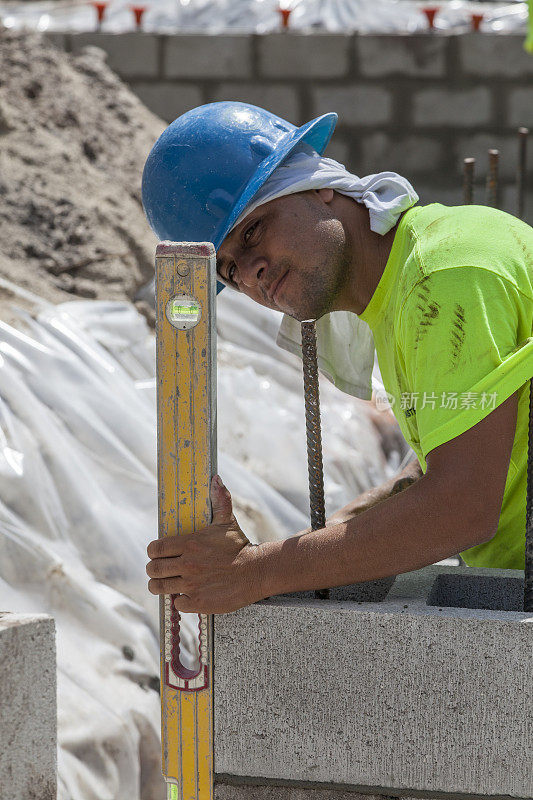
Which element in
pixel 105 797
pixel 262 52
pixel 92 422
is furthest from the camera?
pixel 262 52

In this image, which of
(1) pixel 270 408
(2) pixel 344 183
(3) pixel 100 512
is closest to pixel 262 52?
(1) pixel 270 408

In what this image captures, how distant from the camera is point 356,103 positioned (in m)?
7.18

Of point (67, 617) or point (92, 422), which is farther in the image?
point (92, 422)

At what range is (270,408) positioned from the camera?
4.43 meters

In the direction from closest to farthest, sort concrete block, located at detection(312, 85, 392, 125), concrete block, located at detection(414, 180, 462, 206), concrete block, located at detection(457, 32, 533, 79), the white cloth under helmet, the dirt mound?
the white cloth under helmet, the dirt mound, concrete block, located at detection(457, 32, 533, 79), concrete block, located at detection(312, 85, 392, 125), concrete block, located at detection(414, 180, 462, 206)

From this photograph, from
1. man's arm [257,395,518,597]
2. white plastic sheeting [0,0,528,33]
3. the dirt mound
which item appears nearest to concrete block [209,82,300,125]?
the dirt mound

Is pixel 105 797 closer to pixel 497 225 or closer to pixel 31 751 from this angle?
pixel 31 751

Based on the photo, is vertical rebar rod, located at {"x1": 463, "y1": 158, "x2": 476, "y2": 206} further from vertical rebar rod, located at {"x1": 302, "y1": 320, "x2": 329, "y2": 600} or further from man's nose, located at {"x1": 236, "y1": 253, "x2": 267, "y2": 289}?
vertical rebar rod, located at {"x1": 302, "y1": 320, "x2": 329, "y2": 600}

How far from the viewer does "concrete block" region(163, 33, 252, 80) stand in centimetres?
718

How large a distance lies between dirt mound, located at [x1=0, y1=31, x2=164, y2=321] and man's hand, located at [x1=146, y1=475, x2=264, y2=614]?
2.67m

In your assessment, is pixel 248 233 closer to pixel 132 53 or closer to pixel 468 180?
pixel 468 180

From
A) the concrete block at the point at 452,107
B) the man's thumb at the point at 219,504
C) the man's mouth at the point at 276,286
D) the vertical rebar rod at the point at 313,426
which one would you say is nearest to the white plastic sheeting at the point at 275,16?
the concrete block at the point at 452,107

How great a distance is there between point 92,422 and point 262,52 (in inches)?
176

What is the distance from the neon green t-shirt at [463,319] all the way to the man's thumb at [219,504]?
1.22 feet
